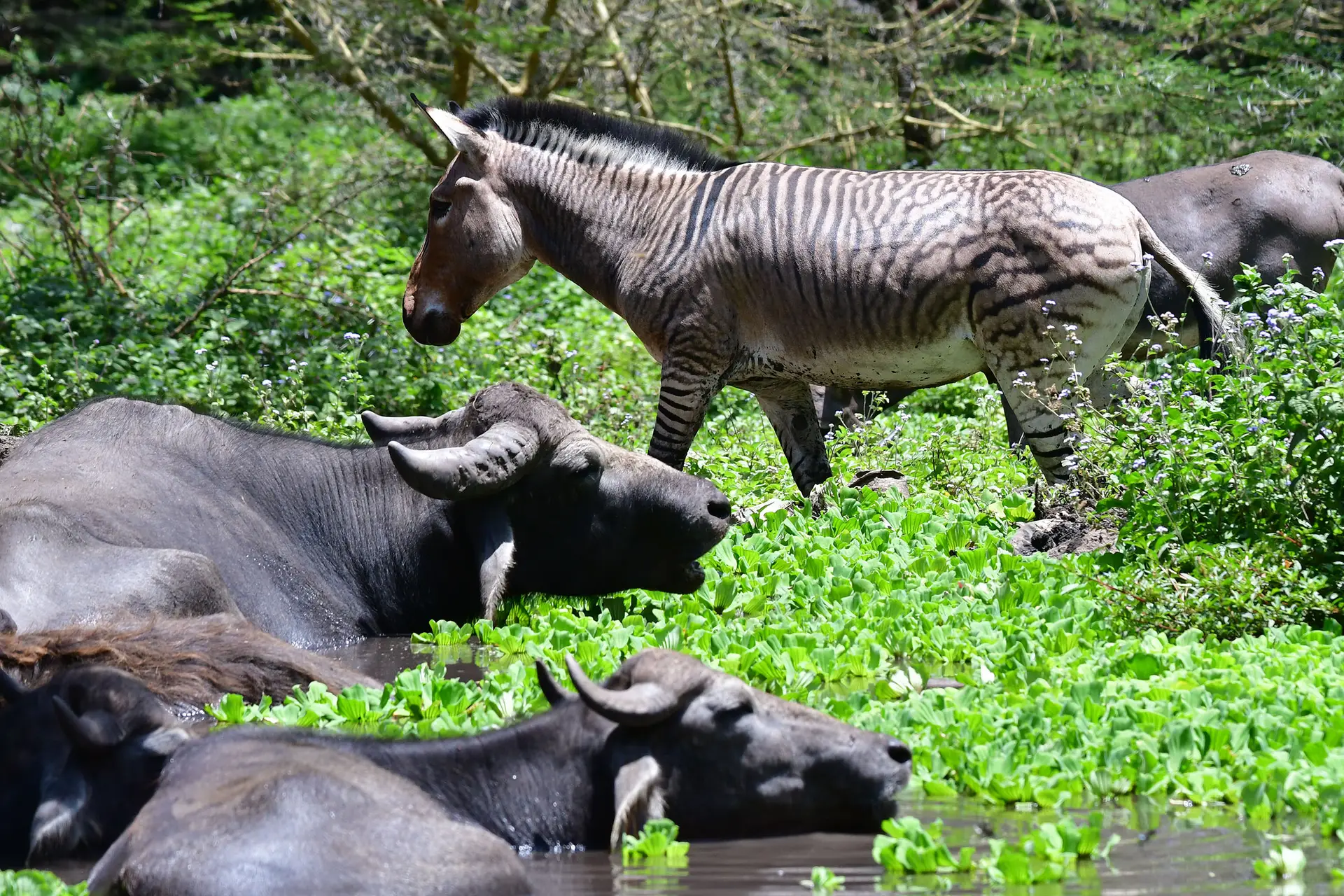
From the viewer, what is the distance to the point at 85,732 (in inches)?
192

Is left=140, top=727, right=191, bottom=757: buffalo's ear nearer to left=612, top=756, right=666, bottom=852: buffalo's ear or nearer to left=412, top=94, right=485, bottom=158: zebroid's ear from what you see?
left=612, top=756, right=666, bottom=852: buffalo's ear

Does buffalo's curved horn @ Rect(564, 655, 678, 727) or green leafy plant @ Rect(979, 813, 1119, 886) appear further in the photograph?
buffalo's curved horn @ Rect(564, 655, 678, 727)

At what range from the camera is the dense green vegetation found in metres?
5.78

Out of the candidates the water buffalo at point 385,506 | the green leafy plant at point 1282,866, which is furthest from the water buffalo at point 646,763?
the water buffalo at point 385,506

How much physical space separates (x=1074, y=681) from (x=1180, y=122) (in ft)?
39.8

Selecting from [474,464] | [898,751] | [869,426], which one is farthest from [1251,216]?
[898,751]

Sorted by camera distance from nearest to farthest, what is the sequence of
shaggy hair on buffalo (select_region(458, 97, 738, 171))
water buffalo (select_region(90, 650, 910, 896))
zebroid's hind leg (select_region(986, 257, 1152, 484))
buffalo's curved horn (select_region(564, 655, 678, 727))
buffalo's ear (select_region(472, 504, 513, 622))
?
buffalo's curved horn (select_region(564, 655, 678, 727))
water buffalo (select_region(90, 650, 910, 896))
buffalo's ear (select_region(472, 504, 513, 622))
zebroid's hind leg (select_region(986, 257, 1152, 484))
shaggy hair on buffalo (select_region(458, 97, 738, 171))

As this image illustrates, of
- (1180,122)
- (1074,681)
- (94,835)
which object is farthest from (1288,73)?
(94,835)

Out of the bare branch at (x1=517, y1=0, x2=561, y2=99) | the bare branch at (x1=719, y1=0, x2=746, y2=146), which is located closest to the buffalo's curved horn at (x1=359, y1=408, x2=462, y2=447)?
the bare branch at (x1=517, y1=0, x2=561, y2=99)

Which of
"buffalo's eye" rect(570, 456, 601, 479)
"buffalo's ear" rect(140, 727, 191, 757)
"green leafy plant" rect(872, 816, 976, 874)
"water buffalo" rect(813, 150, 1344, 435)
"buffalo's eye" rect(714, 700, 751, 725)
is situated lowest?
"green leafy plant" rect(872, 816, 976, 874)

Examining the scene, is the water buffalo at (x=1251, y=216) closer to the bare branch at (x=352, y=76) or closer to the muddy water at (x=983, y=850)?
the muddy water at (x=983, y=850)

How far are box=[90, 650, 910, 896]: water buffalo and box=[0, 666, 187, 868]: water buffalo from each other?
189 millimetres

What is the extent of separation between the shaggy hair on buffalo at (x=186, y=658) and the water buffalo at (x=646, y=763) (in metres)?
1.16

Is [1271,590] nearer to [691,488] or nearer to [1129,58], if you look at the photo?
[691,488]
